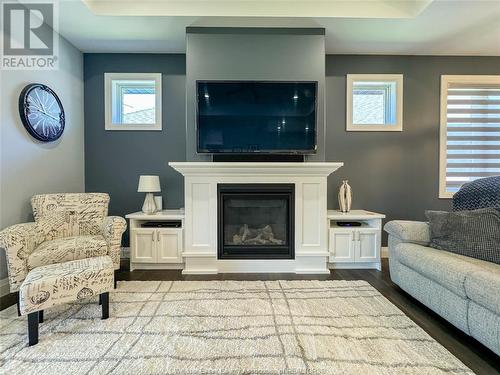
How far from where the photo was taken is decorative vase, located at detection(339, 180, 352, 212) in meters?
3.20

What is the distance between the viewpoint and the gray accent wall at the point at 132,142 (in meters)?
3.44

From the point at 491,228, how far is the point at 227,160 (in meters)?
2.45

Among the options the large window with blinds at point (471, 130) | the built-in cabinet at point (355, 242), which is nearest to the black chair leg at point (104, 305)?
the built-in cabinet at point (355, 242)

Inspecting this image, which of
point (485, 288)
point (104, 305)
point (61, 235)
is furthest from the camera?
point (61, 235)

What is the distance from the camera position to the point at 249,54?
2.93 meters

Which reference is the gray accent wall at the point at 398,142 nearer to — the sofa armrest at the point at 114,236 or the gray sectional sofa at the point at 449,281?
the gray sectional sofa at the point at 449,281

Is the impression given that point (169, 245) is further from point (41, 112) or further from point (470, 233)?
point (470, 233)

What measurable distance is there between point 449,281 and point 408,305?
58cm

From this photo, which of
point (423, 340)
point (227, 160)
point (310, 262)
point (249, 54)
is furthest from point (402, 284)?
point (249, 54)

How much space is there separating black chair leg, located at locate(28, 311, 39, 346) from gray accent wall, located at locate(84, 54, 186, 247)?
1.94 meters

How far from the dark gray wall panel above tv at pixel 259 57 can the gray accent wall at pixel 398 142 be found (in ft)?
2.08

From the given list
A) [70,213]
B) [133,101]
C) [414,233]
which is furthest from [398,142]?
[70,213]

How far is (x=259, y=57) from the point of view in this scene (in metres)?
2.94

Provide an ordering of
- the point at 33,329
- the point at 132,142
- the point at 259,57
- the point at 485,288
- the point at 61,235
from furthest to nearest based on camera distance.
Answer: the point at 132,142 → the point at 259,57 → the point at 61,235 → the point at 33,329 → the point at 485,288
